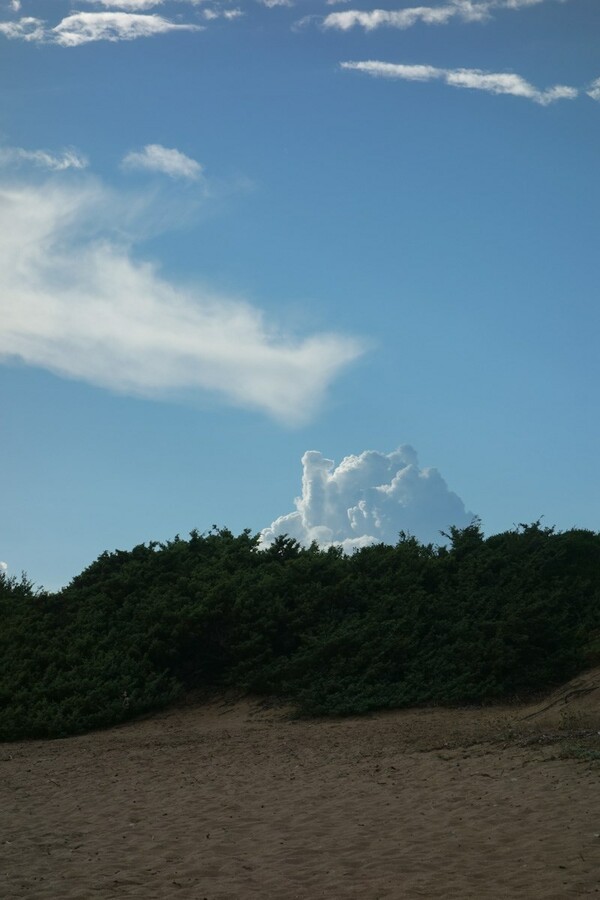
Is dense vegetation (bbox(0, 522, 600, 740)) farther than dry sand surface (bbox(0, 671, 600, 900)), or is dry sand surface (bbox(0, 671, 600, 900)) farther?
dense vegetation (bbox(0, 522, 600, 740))

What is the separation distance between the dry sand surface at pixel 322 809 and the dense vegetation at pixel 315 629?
1337 mm

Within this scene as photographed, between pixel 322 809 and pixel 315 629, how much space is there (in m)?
9.66

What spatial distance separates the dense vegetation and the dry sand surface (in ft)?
4.39

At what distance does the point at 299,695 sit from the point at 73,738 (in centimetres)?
466

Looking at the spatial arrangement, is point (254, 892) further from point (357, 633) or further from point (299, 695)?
point (357, 633)

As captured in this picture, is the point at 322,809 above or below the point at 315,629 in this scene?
below

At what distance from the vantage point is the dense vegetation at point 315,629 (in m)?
20.0

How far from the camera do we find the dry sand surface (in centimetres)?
966

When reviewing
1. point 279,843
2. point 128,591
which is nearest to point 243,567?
point 128,591

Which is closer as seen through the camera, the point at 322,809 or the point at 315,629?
the point at 322,809

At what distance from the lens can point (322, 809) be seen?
12492mm

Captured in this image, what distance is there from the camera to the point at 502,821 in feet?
36.2

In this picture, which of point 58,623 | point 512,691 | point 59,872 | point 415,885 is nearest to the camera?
point 415,885

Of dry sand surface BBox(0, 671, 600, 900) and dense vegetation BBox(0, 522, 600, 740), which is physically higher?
dense vegetation BBox(0, 522, 600, 740)
